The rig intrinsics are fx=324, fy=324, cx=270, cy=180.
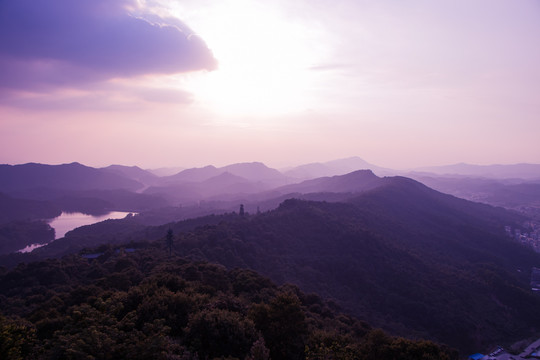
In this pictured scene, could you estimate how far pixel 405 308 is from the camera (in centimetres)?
4075

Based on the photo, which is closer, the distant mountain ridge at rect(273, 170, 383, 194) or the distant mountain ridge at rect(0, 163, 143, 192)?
the distant mountain ridge at rect(273, 170, 383, 194)

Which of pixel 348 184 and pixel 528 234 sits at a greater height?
pixel 348 184

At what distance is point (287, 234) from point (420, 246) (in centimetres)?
2712

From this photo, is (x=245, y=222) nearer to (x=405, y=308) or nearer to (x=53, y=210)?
(x=405, y=308)

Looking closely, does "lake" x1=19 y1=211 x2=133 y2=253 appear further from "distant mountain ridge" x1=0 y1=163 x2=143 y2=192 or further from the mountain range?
"distant mountain ridge" x1=0 y1=163 x2=143 y2=192

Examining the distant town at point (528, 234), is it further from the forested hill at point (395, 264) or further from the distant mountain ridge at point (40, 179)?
the distant mountain ridge at point (40, 179)

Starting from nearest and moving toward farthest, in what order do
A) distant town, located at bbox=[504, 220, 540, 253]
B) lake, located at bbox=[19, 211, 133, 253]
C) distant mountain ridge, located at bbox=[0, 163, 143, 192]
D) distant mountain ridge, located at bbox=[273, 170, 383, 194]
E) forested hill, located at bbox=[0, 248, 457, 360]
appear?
forested hill, located at bbox=[0, 248, 457, 360]
distant town, located at bbox=[504, 220, 540, 253]
lake, located at bbox=[19, 211, 133, 253]
distant mountain ridge, located at bbox=[273, 170, 383, 194]
distant mountain ridge, located at bbox=[0, 163, 143, 192]

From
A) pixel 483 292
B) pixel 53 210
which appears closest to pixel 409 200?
pixel 483 292

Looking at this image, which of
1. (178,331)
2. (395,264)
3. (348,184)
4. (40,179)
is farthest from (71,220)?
(178,331)

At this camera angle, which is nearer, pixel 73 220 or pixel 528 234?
pixel 528 234

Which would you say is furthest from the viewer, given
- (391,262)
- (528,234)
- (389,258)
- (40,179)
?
(40,179)

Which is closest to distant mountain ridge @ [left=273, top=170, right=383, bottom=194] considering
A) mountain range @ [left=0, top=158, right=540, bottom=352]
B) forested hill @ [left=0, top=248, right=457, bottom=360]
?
mountain range @ [left=0, top=158, right=540, bottom=352]

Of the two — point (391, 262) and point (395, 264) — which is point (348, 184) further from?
point (395, 264)

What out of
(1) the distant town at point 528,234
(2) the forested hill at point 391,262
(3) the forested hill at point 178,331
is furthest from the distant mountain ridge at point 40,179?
(1) the distant town at point 528,234
